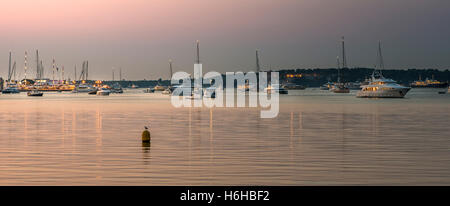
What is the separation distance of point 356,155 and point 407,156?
7.12ft

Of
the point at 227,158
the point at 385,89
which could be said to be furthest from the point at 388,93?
the point at 227,158

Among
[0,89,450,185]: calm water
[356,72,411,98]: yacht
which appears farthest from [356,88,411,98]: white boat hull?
[0,89,450,185]: calm water

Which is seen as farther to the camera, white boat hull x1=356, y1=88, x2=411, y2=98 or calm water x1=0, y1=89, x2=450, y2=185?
white boat hull x1=356, y1=88, x2=411, y2=98

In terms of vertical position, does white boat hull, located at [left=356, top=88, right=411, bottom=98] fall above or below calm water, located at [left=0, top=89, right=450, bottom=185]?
above

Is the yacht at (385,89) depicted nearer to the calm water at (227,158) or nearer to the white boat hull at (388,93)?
the white boat hull at (388,93)

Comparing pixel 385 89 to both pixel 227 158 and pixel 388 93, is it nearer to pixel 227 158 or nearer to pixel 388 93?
pixel 388 93

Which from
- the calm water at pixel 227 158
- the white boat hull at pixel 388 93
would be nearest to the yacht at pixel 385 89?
the white boat hull at pixel 388 93

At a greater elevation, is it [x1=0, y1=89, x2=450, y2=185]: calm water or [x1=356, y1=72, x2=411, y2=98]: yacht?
[x1=356, y1=72, x2=411, y2=98]: yacht

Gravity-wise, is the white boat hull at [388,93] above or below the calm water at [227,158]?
above

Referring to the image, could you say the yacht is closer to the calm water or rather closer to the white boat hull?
the white boat hull
